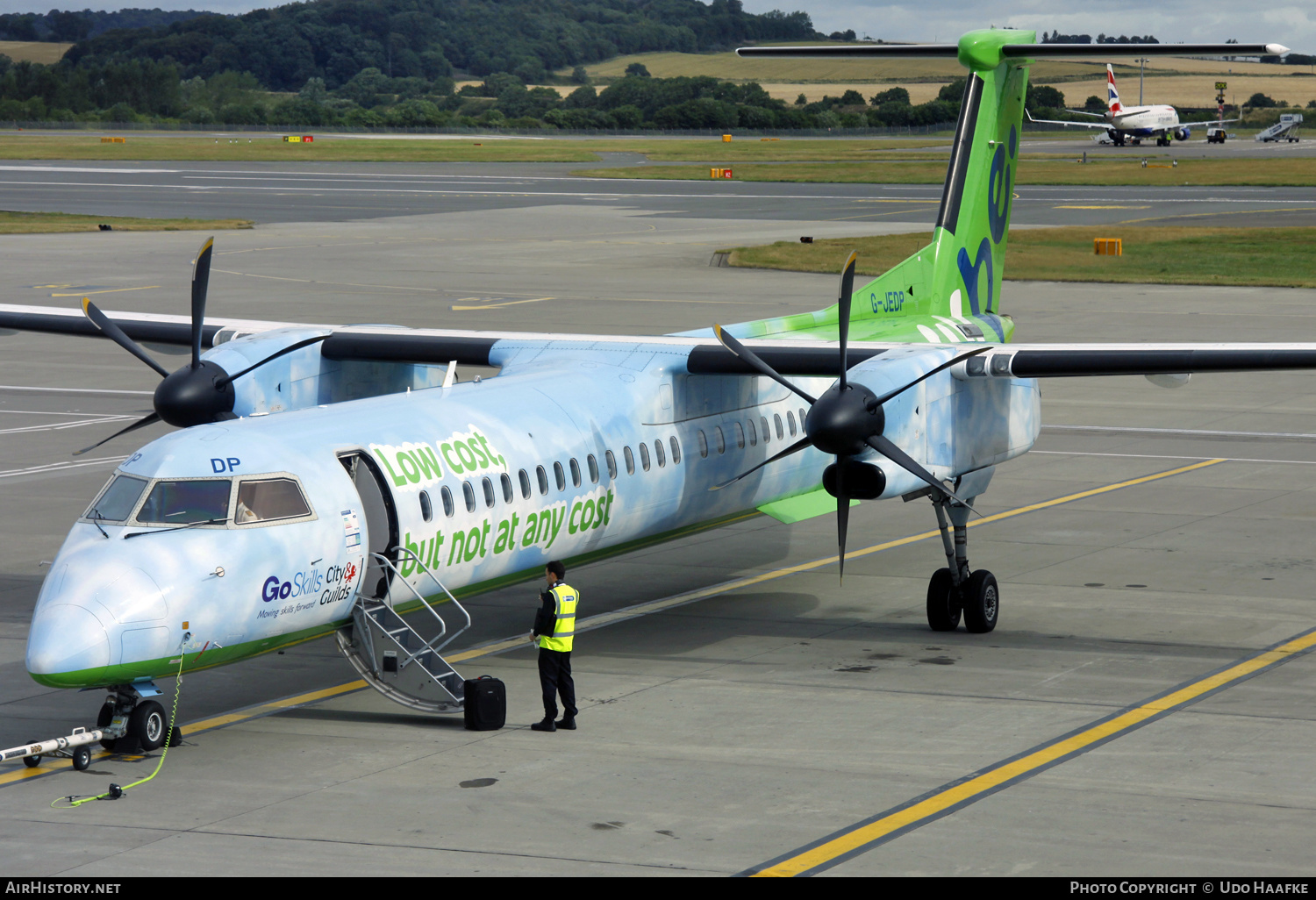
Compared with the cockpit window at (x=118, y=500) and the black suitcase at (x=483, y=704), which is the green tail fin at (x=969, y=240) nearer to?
the black suitcase at (x=483, y=704)

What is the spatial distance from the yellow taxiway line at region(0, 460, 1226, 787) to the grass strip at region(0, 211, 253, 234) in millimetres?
54309

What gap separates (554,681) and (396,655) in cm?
149

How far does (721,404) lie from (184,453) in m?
7.18

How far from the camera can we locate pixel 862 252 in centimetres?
5925

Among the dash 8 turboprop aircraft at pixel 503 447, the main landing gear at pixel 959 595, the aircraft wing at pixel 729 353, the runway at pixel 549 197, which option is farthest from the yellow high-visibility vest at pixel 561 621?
the runway at pixel 549 197

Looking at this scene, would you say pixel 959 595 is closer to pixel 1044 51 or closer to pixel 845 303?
pixel 845 303

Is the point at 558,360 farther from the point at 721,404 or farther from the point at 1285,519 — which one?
the point at 1285,519

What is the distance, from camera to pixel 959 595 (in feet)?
57.7

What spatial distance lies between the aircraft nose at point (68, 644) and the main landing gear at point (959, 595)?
30.0 ft

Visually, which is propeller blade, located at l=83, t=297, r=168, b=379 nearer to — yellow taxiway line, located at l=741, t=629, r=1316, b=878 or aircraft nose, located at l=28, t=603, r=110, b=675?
aircraft nose, located at l=28, t=603, r=110, b=675

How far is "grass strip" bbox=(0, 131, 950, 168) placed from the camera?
127m

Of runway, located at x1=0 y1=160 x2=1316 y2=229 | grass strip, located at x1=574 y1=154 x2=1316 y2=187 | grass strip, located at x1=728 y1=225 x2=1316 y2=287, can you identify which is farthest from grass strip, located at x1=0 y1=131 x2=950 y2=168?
grass strip, located at x1=728 y1=225 x2=1316 y2=287

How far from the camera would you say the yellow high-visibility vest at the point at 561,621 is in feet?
45.7
